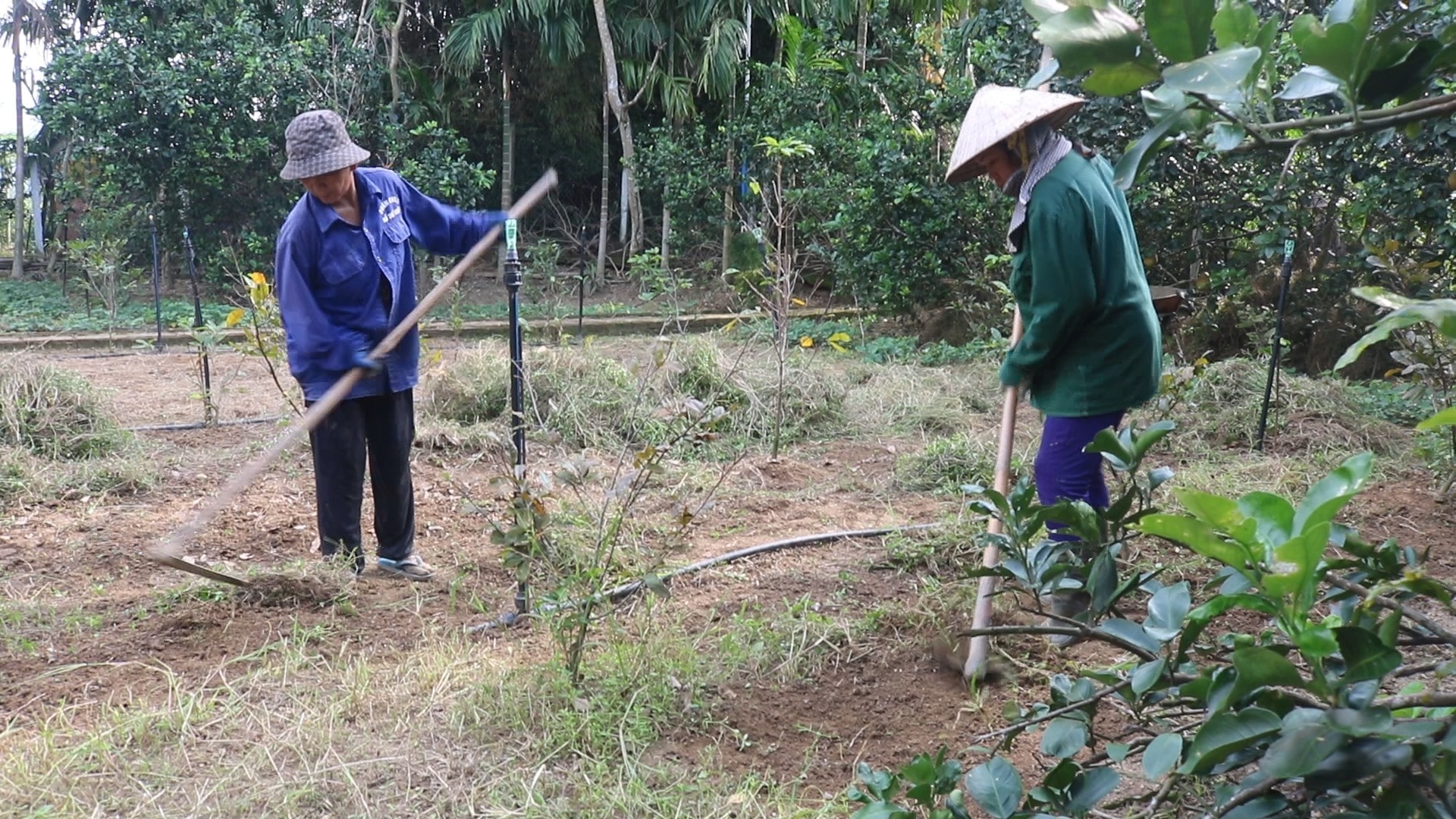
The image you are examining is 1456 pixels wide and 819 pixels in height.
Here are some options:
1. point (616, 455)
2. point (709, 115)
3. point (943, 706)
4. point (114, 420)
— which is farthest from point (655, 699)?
point (709, 115)

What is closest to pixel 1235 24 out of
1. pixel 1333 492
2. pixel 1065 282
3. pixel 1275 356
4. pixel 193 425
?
pixel 1333 492

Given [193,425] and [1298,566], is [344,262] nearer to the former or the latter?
[193,425]

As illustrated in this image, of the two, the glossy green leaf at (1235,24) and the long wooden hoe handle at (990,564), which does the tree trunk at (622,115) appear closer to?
the long wooden hoe handle at (990,564)

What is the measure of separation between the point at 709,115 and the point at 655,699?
497 inches

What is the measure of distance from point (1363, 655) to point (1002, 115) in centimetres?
221

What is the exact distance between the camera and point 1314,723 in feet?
3.99

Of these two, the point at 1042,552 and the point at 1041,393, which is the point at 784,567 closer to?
the point at 1041,393

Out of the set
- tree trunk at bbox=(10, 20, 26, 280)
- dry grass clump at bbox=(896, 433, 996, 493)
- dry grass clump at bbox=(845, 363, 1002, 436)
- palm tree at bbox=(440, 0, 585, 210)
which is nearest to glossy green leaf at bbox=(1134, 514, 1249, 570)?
dry grass clump at bbox=(896, 433, 996, 493)

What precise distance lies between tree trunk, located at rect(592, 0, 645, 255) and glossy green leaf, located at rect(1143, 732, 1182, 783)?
1223cm

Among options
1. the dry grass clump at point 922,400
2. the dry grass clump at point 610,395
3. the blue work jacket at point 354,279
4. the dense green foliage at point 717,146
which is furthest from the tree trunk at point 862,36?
the blue work jacket at point 354,279

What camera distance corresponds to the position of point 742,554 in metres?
4.43

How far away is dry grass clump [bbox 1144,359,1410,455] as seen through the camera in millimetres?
6000

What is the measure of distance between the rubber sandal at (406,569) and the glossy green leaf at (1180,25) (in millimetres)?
3583

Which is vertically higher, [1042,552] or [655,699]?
[1042,552]
